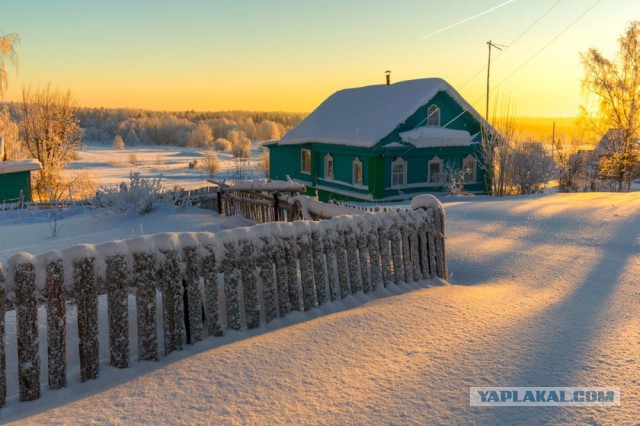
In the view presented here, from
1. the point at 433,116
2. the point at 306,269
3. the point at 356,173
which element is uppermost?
the point at 433,116

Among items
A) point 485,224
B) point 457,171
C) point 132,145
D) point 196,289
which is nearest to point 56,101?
point 457,171

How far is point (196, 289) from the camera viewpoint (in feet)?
14.5

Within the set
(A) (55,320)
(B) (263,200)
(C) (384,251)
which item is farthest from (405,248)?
(B) (263,200)

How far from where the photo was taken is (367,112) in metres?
27.0

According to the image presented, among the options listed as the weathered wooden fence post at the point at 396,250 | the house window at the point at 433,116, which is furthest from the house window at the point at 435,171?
the weathered wooden fence post at the point at 396,250

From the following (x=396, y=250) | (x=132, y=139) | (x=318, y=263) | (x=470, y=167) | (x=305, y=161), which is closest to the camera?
(x=318, y=263)

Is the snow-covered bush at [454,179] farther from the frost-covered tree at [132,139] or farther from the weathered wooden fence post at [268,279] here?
the frost-covered tree at [132,139]

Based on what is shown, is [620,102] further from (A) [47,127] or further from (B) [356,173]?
(A) [47,127]

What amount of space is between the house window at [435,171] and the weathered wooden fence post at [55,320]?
22737 mm

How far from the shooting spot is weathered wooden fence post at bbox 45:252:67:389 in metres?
3.72

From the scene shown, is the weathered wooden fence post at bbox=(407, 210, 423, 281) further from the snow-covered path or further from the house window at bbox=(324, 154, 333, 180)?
the house window at bbox=(324, 154, 333, 180)

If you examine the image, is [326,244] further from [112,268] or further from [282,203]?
[282,203]

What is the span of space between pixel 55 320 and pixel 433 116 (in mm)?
23167

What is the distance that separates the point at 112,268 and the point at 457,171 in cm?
2289
